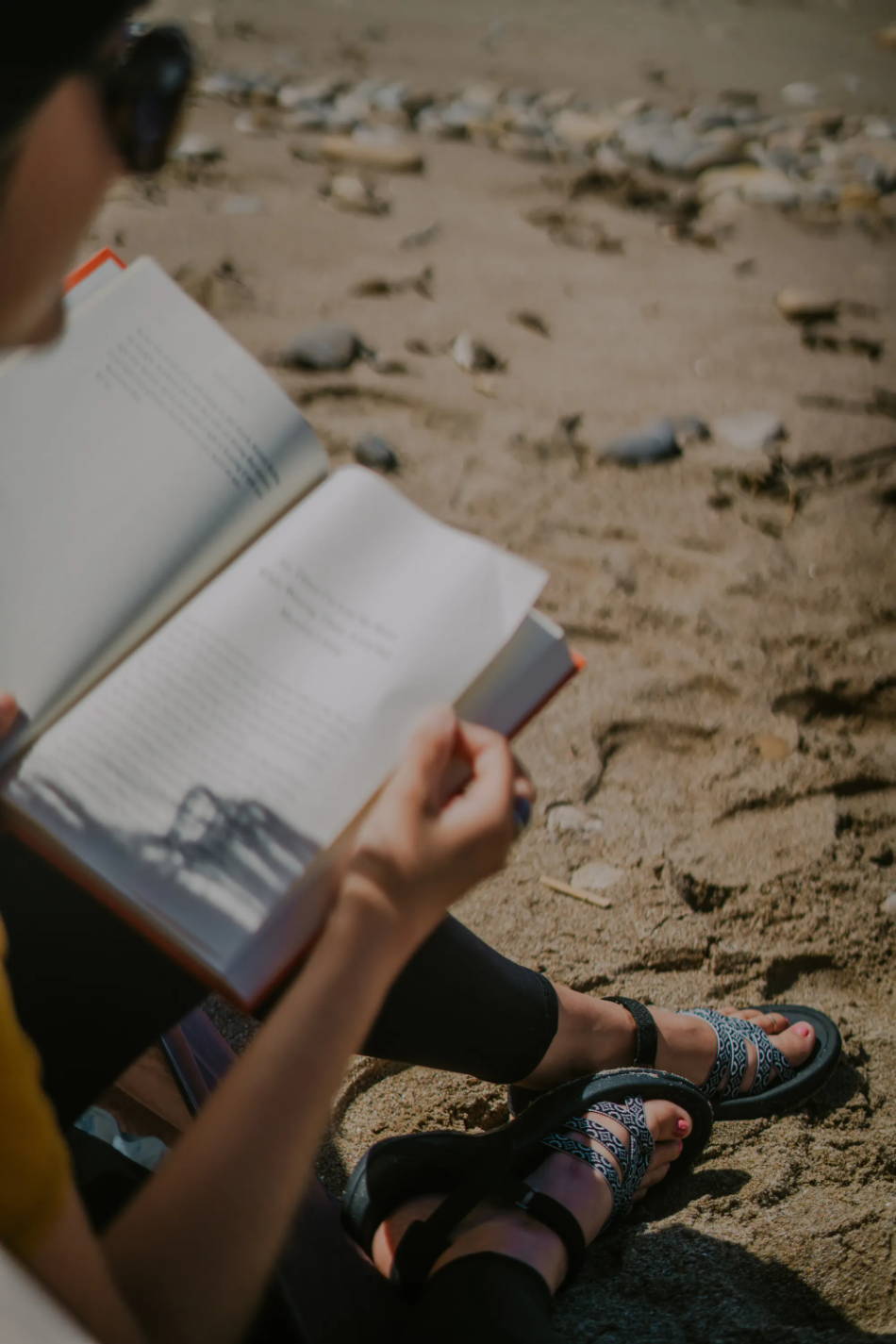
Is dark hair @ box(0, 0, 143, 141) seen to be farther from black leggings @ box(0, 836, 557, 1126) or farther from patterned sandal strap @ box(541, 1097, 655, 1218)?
patterned sandal strap @ box(541, 1097, 655, 1218)

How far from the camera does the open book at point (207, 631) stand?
0.88 m

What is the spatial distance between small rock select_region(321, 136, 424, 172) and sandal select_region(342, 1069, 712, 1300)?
313 cm

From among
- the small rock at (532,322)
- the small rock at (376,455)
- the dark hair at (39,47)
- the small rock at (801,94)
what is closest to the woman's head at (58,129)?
the dark hair at (39,47)

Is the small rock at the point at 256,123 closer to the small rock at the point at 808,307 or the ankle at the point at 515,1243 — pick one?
the small rock at the point at 808,307

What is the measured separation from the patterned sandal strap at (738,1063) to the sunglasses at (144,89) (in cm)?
123

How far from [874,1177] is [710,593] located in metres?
1.06

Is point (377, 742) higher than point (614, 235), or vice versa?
point (377, 742)

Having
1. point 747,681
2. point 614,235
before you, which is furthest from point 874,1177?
point 614,235

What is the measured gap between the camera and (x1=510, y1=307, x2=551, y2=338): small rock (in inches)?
108

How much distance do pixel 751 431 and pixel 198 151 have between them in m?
Result: 2.24

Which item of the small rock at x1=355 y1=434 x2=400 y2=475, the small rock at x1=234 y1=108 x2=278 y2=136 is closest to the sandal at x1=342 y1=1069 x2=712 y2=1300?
the small rock at x1=355 y1=434 x2=400 y2=475

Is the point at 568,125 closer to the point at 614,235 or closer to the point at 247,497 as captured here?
the point at 614,235

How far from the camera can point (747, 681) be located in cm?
192

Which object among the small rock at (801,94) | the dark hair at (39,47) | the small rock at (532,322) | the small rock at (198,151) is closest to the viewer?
the dark hair at (39,47)
